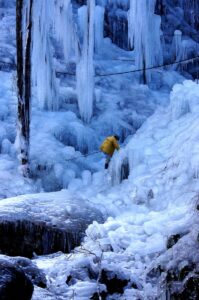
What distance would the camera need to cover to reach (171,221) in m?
7.20

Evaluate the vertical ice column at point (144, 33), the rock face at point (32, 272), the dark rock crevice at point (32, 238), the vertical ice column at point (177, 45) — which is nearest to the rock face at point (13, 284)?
the rock face at point (32, 272)

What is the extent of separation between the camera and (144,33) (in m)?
14.0

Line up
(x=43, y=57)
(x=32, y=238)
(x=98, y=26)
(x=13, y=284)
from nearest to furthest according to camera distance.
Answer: (x=13, y=284) < (x=32, y=238) < (x=43, y=57) < (x=98, y=26)

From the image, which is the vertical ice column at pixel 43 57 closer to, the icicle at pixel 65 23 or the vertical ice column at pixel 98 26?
the icicle at pixel 65 23

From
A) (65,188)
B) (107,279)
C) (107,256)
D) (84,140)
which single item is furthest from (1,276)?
(84,140)

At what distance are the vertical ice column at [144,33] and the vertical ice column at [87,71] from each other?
58.7 inches

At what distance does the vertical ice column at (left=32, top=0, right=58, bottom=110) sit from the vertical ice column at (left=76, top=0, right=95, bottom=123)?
731mm

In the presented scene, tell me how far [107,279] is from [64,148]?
605 cm

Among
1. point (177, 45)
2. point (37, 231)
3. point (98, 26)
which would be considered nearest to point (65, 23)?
point (98, 26)

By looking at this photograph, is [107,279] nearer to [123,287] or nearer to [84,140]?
[123,287]

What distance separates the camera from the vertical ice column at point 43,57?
1060 cm

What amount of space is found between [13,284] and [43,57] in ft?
26.9

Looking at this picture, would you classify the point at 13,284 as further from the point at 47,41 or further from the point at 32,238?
the point at 47,41

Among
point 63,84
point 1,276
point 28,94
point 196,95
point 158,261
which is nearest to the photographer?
point 1,276
